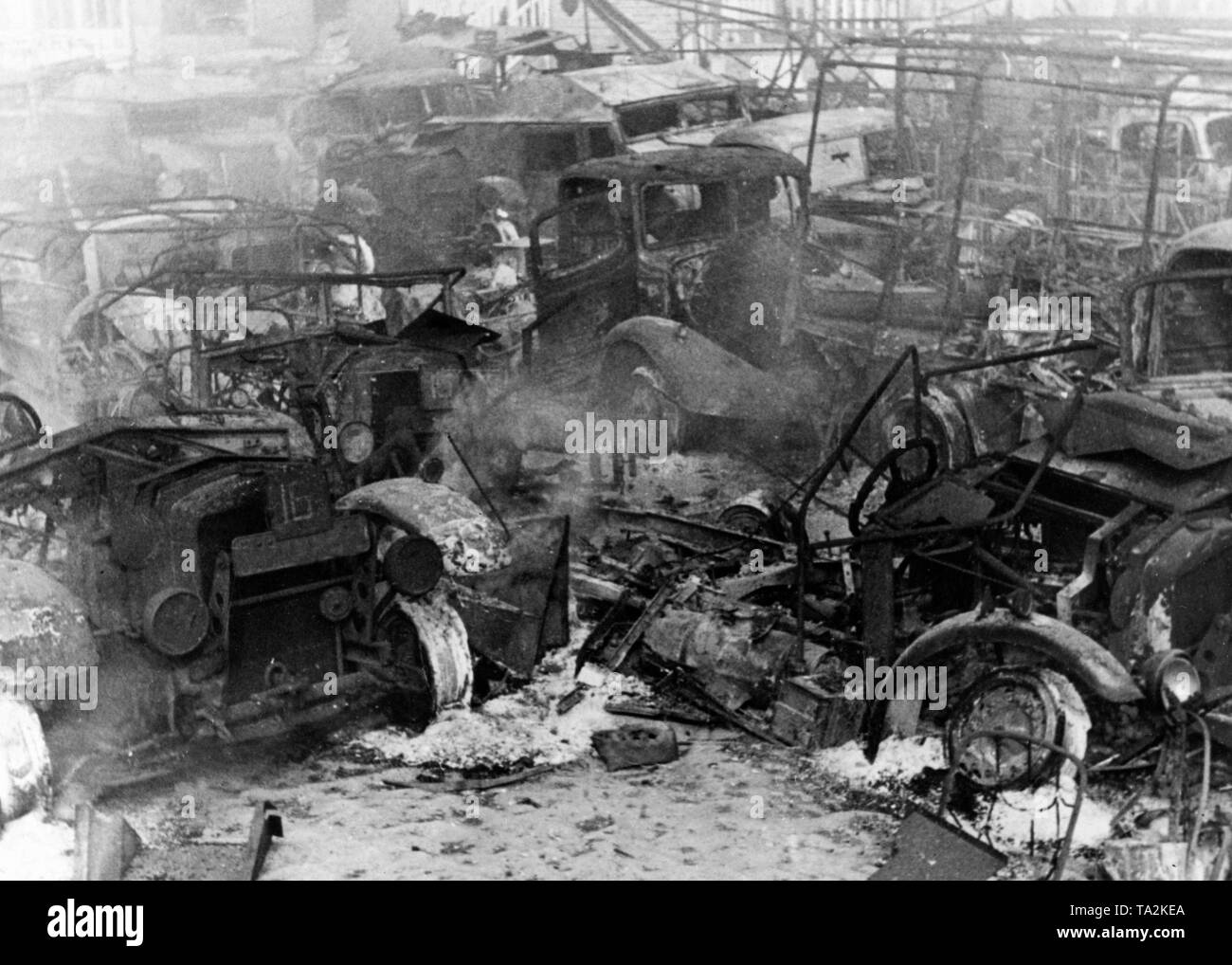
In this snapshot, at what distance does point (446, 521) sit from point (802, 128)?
932 centimetres

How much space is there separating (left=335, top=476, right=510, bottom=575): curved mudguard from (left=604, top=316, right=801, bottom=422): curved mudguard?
119 inches

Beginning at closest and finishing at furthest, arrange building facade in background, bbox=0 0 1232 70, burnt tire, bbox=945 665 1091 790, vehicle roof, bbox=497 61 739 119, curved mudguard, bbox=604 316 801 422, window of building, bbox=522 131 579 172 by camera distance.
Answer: burnt tire, bbox=945 665 1091 790, curved mudguard, bbox=604 316 801 422, vehicle roof, bbox=497 61 739 119, window of building, bbox=522 131 579 172, building facade in background, bbox=0 0 1232 70

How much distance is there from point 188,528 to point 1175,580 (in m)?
4.02

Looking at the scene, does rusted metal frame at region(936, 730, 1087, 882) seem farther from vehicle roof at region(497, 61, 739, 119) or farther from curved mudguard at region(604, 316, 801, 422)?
vehicle roof at region(497, 61, 739, 119)

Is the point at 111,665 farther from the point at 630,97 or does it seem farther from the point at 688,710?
the point at 630,97

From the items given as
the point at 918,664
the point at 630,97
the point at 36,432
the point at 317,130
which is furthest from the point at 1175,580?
the point at 317,130

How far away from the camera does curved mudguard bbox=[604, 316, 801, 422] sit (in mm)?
10977

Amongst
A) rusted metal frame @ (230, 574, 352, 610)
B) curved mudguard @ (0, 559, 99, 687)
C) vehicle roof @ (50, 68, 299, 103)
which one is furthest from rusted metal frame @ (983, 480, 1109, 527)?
vehicle roof @ (50, 68, 299, 103)

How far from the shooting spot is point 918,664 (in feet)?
23.1

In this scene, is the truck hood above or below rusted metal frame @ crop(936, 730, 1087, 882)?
above

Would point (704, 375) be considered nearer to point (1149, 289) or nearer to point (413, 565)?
point (1149, 289)

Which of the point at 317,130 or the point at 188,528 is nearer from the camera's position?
the point at 188,528

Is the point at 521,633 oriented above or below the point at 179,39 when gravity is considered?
below
